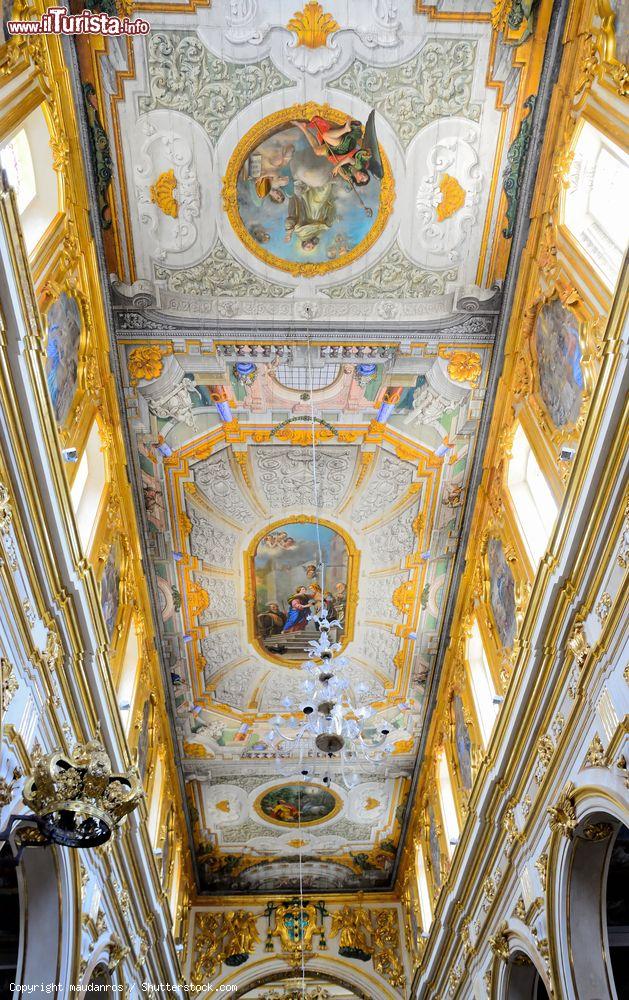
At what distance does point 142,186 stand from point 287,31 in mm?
2685

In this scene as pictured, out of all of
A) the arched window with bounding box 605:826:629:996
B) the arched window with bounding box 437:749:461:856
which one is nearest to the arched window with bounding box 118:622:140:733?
the arched window with bounding box 437:749:461:856

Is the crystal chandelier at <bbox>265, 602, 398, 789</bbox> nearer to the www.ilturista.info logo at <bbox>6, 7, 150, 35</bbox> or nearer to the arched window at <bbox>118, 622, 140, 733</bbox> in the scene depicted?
the arched window at <bbox>118, 622, 140, 733</bbox>

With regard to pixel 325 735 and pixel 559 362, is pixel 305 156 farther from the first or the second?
pixel 325 735

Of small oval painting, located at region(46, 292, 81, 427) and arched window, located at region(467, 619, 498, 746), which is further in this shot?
arched window, located at region(467, 619, 498, 746)

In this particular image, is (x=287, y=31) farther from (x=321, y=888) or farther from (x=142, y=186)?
(x=321, y=888)

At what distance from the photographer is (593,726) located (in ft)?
26.2

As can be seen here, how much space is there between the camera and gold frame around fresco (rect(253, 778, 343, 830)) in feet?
61.8

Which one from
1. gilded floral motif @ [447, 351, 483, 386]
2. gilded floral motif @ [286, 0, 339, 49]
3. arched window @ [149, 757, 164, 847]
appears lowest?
arched window @ [149, 757, 164, 847]

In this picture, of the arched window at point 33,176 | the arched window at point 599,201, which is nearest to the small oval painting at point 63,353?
the arched window at point 33,176

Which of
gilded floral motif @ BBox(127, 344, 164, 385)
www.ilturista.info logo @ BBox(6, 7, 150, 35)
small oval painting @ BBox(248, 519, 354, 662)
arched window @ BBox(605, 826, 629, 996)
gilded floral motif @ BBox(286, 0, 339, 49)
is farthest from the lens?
small oval painting @ BBox(248, 519, 354, 662)

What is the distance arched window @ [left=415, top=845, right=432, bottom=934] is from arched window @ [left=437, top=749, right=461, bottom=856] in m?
2.48

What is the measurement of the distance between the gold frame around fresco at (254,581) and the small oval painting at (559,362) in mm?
5206

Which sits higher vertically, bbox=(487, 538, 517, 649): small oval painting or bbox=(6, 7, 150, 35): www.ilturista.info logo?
bbox=(6, 7, 150, 35): www.ilturista.info logo

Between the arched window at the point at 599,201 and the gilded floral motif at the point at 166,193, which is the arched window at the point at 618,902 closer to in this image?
the arched window at the point at 599,201
